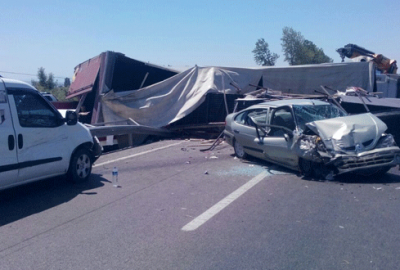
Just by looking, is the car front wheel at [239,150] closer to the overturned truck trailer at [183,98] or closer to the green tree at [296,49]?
the overturned truck trailer at [183,98]

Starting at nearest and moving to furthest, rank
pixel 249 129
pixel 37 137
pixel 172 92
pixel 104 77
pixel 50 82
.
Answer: pixel 37 137 < pixel 249 129 < pixel 104 77 < pixel 172 92 < pixel 50 82

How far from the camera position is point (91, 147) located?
30.6 ft

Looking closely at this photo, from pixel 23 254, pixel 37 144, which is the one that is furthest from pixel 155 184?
pixel 23 254


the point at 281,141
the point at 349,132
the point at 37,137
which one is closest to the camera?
the point at 37,137

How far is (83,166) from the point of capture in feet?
29.8

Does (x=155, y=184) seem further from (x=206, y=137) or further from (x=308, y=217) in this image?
(x=206, y=137)

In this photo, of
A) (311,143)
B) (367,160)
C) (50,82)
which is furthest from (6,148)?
(50,82)

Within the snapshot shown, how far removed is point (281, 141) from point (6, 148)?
17.5 ft

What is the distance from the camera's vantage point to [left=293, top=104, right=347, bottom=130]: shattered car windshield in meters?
9.69

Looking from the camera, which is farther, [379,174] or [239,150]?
[239,150]

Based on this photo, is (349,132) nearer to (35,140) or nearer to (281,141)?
(281,141)

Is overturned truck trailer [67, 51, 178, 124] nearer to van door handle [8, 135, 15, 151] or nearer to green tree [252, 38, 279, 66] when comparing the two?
van door handle [8, 135, 15, 151]

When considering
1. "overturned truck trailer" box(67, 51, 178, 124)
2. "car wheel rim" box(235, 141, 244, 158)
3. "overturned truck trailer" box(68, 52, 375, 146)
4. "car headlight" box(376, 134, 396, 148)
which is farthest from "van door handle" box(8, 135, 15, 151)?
"overturned truck trailer" box(67, 51, 178, 124)

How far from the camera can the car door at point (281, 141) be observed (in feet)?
30.5
